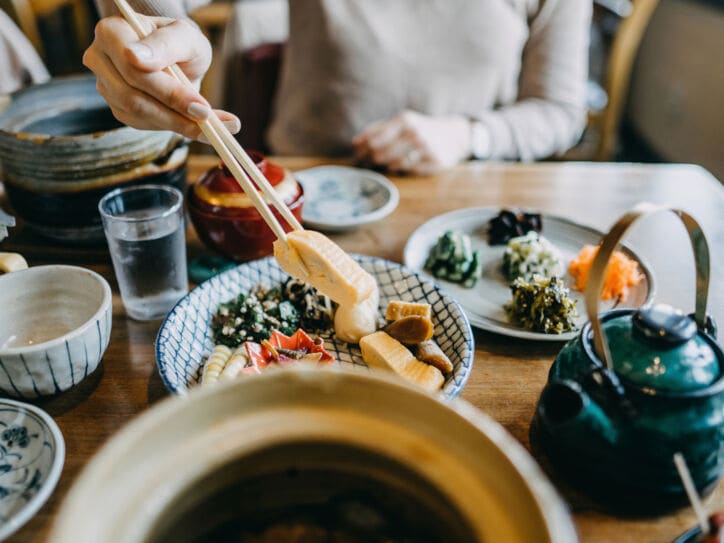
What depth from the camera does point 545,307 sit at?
99cm

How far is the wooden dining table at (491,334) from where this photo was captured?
2.31ft

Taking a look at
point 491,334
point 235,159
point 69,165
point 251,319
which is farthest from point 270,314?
point 69,165

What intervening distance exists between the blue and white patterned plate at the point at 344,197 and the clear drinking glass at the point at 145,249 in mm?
339

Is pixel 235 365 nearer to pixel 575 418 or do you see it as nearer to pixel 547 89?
pixel 575 418

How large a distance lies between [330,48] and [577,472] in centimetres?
150

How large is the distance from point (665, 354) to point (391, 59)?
139 cm

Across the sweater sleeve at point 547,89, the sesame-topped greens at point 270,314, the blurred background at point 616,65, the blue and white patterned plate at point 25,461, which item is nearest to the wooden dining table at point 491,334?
the blue and white patterned plate at point 25,461

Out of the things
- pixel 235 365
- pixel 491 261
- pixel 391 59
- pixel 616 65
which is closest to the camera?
pixel 235 365

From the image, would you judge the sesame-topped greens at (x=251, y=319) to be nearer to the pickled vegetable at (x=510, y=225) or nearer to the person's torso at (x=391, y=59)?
the pickled vegetable at (x=510, y=225)

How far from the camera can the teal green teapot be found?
0.63 metres

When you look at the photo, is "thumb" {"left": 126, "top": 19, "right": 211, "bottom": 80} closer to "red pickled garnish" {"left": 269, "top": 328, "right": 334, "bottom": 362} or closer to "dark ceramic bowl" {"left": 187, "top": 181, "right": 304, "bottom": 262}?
"dark ceramic bowl" {"left": 187, "top": 181, "right": 304, "bottom": 262}

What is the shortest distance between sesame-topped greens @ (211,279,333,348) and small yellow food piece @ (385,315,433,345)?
6.1 inches

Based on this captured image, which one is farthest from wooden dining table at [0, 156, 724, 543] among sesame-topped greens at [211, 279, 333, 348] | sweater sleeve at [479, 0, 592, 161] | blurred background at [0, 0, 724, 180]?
blurred background at [0, 0, 724, 180]

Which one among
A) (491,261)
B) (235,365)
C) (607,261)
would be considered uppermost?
(607,261)
